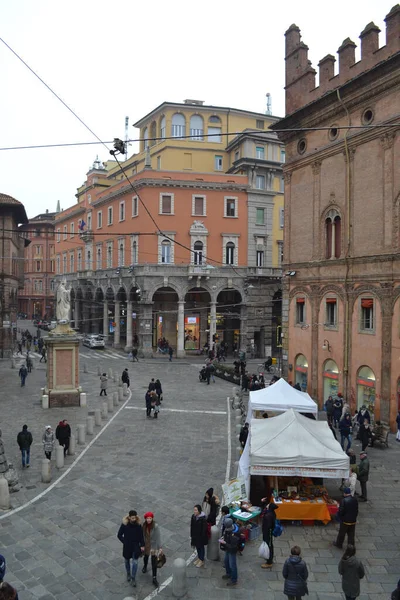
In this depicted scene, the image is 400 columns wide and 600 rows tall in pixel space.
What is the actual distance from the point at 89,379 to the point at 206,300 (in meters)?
17.1

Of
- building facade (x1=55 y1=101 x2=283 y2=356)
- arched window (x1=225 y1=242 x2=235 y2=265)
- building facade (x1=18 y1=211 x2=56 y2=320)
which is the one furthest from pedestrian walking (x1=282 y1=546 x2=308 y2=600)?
building facade (x1=18 y1=211 x2=56 y2=320)

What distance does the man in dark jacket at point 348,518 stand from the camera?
934cm

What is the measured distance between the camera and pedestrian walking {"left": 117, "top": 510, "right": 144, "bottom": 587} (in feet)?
26.8

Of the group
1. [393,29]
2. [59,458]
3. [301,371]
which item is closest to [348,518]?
[59,458]

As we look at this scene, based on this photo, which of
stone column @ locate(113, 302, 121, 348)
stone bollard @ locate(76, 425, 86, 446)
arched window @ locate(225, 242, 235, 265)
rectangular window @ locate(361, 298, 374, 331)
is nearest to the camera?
stone bollard @ locate(76, 425, 86, 446)

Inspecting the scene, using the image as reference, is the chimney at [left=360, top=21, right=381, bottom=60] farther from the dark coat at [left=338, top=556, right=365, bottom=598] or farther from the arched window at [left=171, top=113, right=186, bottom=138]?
the arched window at [left=171, top=113, right=186, bottom=138]

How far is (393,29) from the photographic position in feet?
61.0

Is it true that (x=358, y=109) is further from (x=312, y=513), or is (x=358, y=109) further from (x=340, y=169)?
(x=312, y=513)

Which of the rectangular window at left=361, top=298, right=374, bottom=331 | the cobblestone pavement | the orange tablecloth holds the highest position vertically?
the rectangular window at left=361, top=298, right=374, bottom=331

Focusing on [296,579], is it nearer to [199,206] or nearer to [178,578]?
[178,578]

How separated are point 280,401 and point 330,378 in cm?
736

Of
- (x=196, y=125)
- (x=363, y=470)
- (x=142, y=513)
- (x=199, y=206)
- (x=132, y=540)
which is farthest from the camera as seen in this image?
(x=196, y=125)

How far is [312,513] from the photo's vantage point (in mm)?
10633

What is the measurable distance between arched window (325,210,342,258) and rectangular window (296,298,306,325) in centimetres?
294
